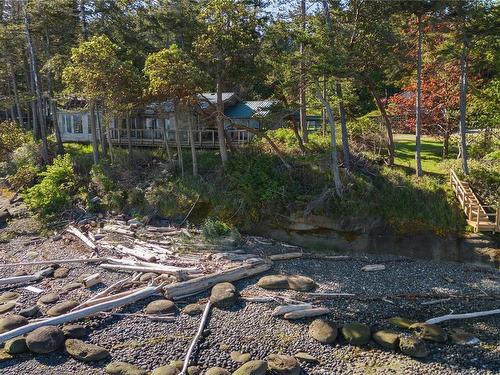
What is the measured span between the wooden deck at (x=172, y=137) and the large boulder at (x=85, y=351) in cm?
1335

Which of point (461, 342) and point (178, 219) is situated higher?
point (178, 219)

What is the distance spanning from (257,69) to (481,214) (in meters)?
10.5

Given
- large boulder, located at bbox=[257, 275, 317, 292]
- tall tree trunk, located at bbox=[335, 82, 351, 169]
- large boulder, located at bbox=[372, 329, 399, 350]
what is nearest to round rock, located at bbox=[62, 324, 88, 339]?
large boulder, located at bbox=[257, 275, 317, 292]

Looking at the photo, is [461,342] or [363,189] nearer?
[461,342]

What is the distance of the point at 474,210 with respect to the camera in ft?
50.7

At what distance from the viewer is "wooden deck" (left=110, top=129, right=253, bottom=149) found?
23438 mm

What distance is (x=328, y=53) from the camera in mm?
15516

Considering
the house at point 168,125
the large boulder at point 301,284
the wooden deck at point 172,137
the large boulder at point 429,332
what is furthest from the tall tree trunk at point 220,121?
the large boulder at point 429,332

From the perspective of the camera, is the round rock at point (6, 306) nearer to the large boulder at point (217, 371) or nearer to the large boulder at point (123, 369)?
the large boulder at point (123, 369)

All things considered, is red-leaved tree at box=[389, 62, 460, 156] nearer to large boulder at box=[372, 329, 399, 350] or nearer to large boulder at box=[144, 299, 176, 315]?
large boulder at box=[372, 329, 399, 350]

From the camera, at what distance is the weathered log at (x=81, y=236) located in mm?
16300

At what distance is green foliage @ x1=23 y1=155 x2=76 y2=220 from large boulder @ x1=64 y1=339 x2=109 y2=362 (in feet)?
35.4

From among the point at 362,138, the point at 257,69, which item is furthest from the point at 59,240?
the point at 362,138

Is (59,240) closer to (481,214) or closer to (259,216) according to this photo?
(259,216)
